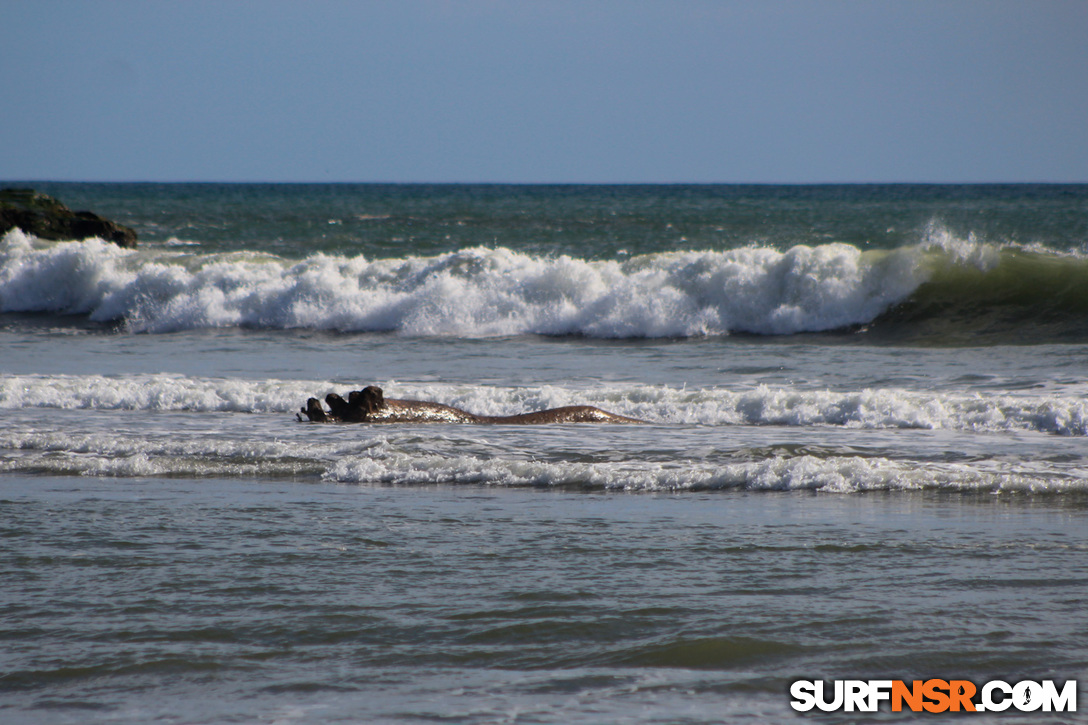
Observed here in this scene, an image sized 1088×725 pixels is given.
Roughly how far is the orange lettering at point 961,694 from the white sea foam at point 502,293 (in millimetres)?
13586

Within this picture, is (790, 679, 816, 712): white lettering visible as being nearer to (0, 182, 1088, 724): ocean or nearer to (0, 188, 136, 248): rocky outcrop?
(0, 182, 1088, 724): ocean

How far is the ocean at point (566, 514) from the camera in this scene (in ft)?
10.6

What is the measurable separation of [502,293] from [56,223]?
1301 cm

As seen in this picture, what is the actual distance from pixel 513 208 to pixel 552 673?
48596 millimetres

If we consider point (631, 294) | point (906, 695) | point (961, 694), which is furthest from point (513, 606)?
point (631, 294)

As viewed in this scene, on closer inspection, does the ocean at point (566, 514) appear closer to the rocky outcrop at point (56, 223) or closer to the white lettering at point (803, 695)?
the white lettering at point (803, 695)

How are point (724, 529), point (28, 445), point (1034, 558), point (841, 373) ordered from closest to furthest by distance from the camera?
point (1034, 558) → point (724, 529) → point (28, 445) → point (841, 373)

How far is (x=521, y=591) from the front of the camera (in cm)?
402

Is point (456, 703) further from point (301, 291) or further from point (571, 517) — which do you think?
point (301, 291)

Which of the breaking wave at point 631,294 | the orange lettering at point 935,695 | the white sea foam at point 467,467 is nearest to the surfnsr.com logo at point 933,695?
the orange lettering at point 935,695

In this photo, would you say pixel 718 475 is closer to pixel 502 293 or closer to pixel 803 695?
pixel 803 695

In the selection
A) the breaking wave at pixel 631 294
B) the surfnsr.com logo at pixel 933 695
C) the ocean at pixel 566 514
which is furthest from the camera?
the breaking wave at pixel 631 294

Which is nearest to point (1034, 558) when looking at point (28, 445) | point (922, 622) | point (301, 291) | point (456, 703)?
point (922, 622)

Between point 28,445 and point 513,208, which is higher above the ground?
point 513,208
